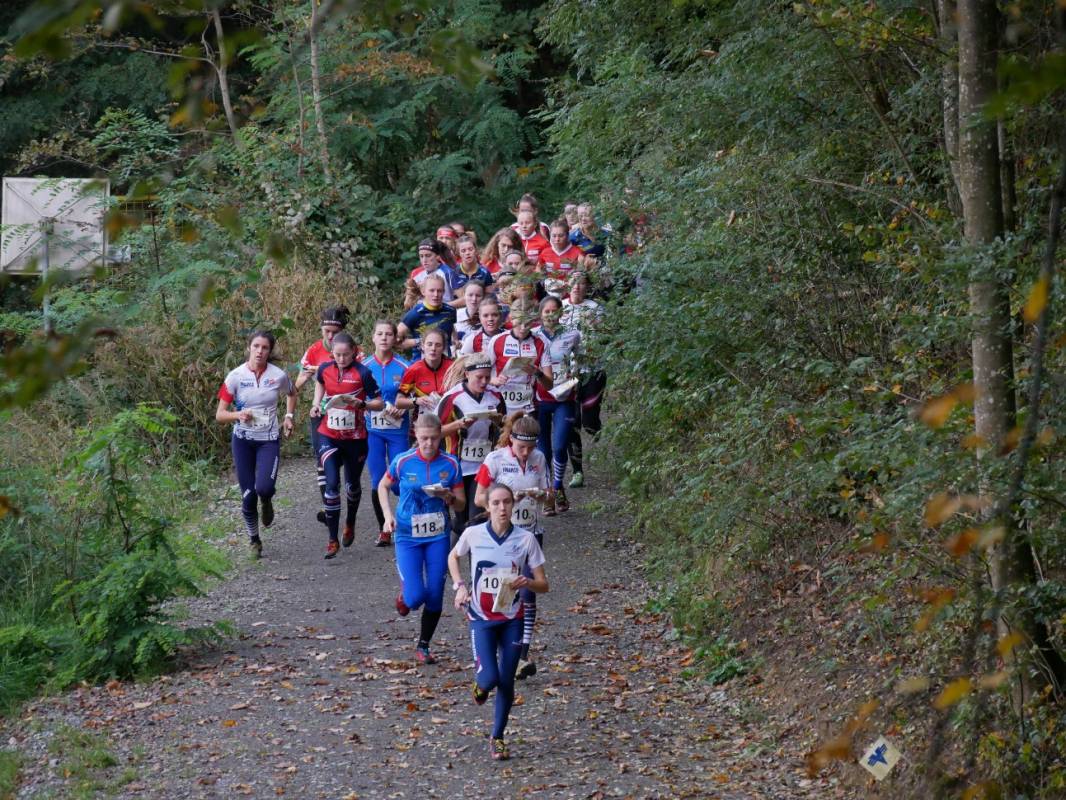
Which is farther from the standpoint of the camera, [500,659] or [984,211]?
[500,659]

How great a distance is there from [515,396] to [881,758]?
636 cm

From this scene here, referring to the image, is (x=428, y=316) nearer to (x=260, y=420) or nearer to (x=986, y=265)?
(x=260, y=420)

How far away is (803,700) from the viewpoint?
28.0 ft

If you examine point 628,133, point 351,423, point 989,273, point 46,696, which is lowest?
point 46,696

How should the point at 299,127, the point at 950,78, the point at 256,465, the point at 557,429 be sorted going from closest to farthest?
the point at 950,78 < the point at 256,465 < the point at 557,429 < the point at 299,127

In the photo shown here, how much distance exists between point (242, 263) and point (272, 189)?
317 cm

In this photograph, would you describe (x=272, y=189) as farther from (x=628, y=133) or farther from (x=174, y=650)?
(x=174, y=650)

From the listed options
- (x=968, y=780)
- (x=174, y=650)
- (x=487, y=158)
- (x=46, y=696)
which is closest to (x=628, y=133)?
(x=174, y=650)

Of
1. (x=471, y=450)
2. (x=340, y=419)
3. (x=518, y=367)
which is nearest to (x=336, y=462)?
(x=340, y=419)

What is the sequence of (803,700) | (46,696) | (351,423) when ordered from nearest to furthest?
(803,700) → (46,696) → (351,423)

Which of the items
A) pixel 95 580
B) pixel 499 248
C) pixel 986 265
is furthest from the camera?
pixel 499 248

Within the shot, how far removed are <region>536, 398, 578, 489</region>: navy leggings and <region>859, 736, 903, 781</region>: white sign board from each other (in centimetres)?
696

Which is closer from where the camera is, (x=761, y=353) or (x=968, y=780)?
(x=968, y=780)

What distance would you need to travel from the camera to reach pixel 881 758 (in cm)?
687
